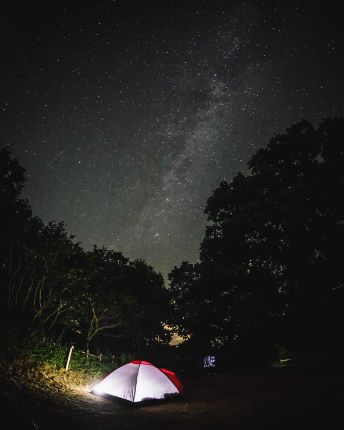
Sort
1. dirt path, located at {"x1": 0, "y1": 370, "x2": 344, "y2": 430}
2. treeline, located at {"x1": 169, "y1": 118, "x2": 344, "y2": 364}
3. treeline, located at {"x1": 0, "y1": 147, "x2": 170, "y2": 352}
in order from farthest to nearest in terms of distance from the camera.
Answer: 1. treeline, located at {"x1": 169, "y1": 118, "x2": 344, "y2": 364}
2. treeline, located at {"x1": 0, "y1": 147, "x2": 170, "y2": 352}
3. dirt path, located at {"x1": 0, "y1": 370, "x2": 344, "y2": 430}

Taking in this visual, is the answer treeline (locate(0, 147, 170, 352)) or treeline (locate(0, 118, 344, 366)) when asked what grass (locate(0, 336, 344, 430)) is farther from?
treeline (locate(0, 118, 344, 366))

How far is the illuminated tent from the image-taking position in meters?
8.03

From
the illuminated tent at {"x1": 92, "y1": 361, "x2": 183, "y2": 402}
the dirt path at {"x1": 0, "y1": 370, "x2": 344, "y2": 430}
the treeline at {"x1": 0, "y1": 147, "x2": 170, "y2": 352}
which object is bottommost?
the dirt path at {"x1": 0, "y1": 370, "x2": 344, "y2": 430}

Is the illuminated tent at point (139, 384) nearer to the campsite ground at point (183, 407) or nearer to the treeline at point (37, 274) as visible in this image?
the campsite ground at point (183, 407)

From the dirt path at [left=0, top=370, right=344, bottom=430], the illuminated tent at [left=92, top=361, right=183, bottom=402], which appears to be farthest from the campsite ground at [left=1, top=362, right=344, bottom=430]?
the illuminated tent at [left=92, top=361, right=183, bottom=402]

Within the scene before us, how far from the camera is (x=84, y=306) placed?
45.4ft

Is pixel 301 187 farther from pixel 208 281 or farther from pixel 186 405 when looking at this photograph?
pixel 186 405

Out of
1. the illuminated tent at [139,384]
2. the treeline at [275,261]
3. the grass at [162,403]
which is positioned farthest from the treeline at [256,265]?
the illuminated tent at [139,384]

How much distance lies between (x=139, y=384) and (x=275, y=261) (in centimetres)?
1022

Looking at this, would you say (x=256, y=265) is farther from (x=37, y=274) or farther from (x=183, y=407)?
(x=37, y=274)

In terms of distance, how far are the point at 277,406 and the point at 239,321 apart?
7.45 m

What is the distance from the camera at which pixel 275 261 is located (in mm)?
15797

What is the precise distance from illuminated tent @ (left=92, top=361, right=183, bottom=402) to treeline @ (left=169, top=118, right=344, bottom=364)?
21.0 ft

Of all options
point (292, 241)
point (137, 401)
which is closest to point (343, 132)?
point (292, 241)
